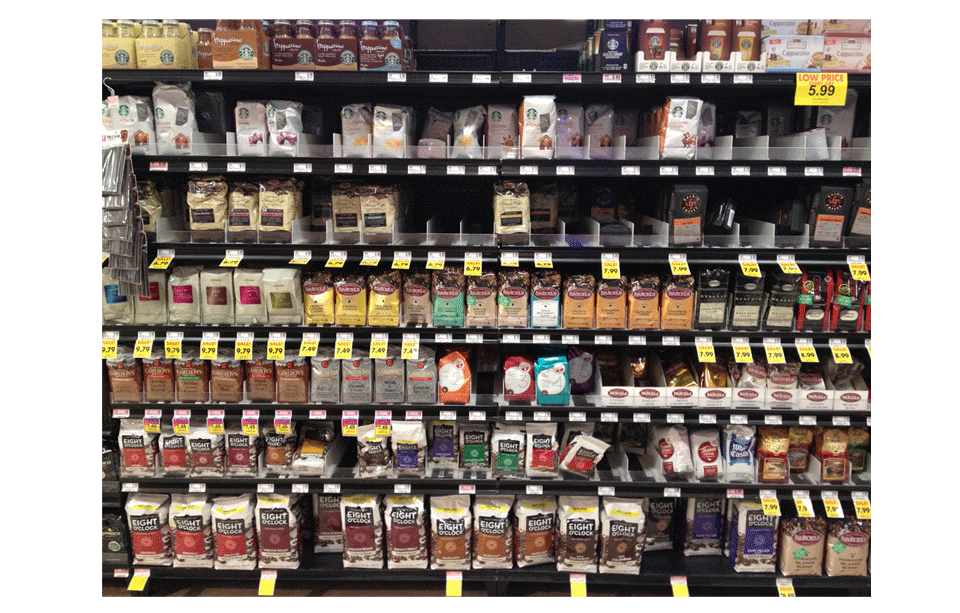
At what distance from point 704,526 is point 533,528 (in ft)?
3.22

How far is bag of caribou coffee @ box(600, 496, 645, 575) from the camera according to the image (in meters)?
3.49

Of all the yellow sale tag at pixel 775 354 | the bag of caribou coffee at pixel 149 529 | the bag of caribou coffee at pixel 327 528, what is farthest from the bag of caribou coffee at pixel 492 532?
the bag of caribou coffee at pixel 149 529

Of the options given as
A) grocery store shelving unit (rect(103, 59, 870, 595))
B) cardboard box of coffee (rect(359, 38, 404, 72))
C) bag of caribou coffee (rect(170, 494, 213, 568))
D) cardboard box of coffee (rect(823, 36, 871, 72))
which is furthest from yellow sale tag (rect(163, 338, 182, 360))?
cardboard box of coffee (rect(823, 36, 871, 72))

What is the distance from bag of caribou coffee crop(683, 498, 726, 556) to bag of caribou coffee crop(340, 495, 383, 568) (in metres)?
1.73

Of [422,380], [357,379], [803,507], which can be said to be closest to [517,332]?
[422,380]

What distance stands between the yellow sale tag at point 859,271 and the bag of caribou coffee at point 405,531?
2552 millimetres

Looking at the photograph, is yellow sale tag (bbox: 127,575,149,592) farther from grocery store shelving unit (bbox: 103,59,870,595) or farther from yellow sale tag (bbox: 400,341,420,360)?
yellow sale tag (bbox: 400,341,420,360)

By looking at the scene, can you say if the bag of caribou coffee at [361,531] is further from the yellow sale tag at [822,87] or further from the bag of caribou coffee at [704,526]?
the yellow sale tag at [822,87]

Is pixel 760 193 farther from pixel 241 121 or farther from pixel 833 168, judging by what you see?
pixel 241 121

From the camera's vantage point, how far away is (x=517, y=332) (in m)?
3.50

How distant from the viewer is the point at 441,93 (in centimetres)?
377

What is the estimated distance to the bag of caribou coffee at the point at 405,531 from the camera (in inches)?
139

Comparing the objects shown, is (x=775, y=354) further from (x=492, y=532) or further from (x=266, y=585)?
(x=266, y=585)

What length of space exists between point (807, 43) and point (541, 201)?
5.02 ft
